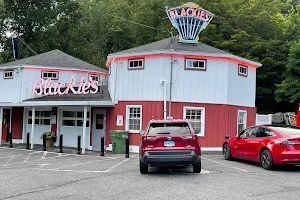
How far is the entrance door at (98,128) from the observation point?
19.1 metres

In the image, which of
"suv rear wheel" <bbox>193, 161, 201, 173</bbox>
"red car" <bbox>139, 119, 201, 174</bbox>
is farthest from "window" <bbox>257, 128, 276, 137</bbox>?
"red car" <bbox>139, 119, 201, 174</bbox>

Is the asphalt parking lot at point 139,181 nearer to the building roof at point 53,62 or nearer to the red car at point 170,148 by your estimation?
the red car at point 170,148

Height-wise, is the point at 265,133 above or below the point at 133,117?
below

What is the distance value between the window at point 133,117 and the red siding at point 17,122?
353 inches

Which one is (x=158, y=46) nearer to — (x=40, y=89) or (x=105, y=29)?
(x=40, y=89)

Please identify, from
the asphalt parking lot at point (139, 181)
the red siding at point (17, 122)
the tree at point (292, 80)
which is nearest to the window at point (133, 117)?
the asphalt parking lot at point (139, 181)

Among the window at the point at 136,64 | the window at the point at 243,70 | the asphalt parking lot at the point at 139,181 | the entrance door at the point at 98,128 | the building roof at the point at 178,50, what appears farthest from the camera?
the entrance door at the point at 98,128

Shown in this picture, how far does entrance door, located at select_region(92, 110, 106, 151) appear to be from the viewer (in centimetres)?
1905

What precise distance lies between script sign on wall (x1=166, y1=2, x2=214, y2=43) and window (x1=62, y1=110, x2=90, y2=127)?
6.95 metres

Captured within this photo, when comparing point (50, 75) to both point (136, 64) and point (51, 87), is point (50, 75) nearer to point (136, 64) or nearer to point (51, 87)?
point (51, 87)

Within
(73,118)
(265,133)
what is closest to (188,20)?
(73,118)

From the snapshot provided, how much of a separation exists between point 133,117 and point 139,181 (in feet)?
28.1

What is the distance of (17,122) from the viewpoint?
23.4m

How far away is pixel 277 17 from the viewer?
3203 centimetres
